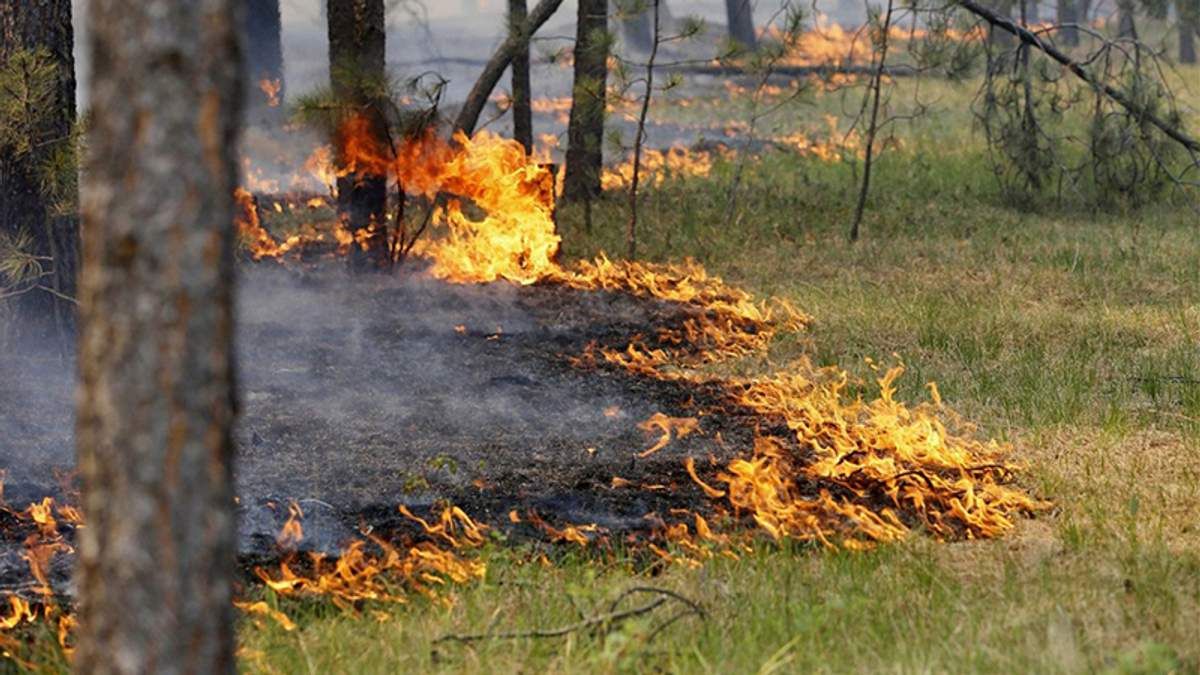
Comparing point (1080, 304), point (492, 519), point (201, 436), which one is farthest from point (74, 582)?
point (1080, 304)

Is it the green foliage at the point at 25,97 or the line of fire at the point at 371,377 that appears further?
the green foliage at the point at 25,97

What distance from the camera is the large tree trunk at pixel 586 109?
457 inches

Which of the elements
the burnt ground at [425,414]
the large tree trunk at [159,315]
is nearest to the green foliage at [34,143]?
the burnt ground at [425,414]

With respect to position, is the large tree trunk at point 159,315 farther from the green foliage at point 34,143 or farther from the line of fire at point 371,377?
the green foliage at point 34,143

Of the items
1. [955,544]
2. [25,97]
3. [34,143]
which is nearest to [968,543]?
[955,544]

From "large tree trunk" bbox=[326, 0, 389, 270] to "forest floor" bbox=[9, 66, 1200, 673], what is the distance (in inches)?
72.3

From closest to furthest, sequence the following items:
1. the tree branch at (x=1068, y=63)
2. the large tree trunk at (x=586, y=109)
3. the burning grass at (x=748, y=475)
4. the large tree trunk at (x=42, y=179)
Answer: the burning grass at (x=748, y=475), the large tree trunk at (x=42, y=179), the tree branch at (x=1068, y=63), the large tree trunk at (x=586, y=109)

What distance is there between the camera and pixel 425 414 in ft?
22.1

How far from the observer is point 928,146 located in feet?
59.1

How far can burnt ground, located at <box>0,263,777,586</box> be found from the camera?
18.0 feet

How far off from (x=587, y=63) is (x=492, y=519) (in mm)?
8018

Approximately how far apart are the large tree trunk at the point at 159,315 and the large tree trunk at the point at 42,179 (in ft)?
15.2

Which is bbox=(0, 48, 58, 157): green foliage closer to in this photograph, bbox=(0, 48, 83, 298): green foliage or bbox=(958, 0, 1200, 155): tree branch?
bbox=(0, 48, 83, 298): green foliage

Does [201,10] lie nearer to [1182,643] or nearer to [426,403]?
[1182,643]
